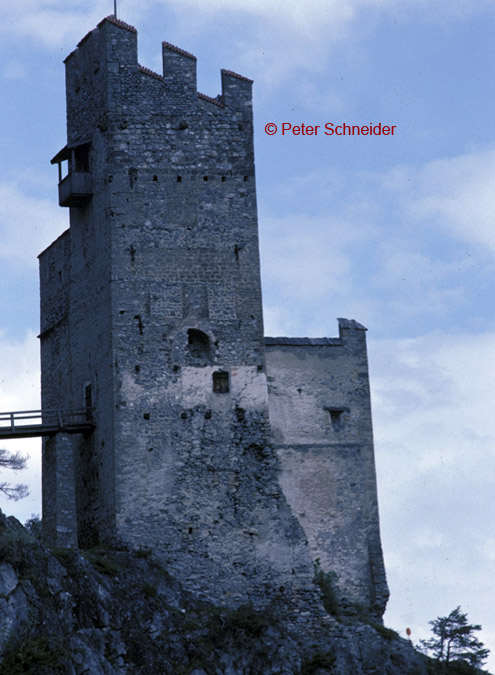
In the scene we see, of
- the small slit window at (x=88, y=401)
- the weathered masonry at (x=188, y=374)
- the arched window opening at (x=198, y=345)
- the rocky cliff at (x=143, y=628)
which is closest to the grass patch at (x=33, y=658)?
the rocky cliff at (x=143, y=628)

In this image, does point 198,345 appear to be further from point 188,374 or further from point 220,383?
point 220,383

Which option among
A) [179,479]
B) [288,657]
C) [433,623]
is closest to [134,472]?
[179,479]

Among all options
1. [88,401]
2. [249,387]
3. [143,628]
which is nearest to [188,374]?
[249,387]

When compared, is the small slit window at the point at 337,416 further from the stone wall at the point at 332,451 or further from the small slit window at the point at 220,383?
the small slit window at the point at 220,383

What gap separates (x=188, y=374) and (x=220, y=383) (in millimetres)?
936

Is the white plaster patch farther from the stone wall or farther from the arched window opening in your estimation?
the stone wall

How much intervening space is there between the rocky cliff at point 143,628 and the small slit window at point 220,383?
485cm

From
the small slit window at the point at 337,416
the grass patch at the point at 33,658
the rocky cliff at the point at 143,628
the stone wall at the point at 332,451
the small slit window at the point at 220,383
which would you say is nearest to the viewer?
the grass patch at the point at 33,658

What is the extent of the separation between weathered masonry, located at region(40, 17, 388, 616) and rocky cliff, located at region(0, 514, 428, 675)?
0.93m

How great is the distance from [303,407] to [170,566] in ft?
23.5

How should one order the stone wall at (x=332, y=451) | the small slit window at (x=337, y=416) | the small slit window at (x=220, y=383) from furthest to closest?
the small slit window at (x=337, y=416)
the stone wall at (x=332, y=451)
the small slit window at (x=220, y=383)

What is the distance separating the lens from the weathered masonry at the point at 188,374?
44.0 meters

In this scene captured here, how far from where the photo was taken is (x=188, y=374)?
4481cm

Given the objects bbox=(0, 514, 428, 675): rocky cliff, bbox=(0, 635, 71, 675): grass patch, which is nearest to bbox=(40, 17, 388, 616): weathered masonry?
bbox=(0, 514, 428, 675): rocky cliff
